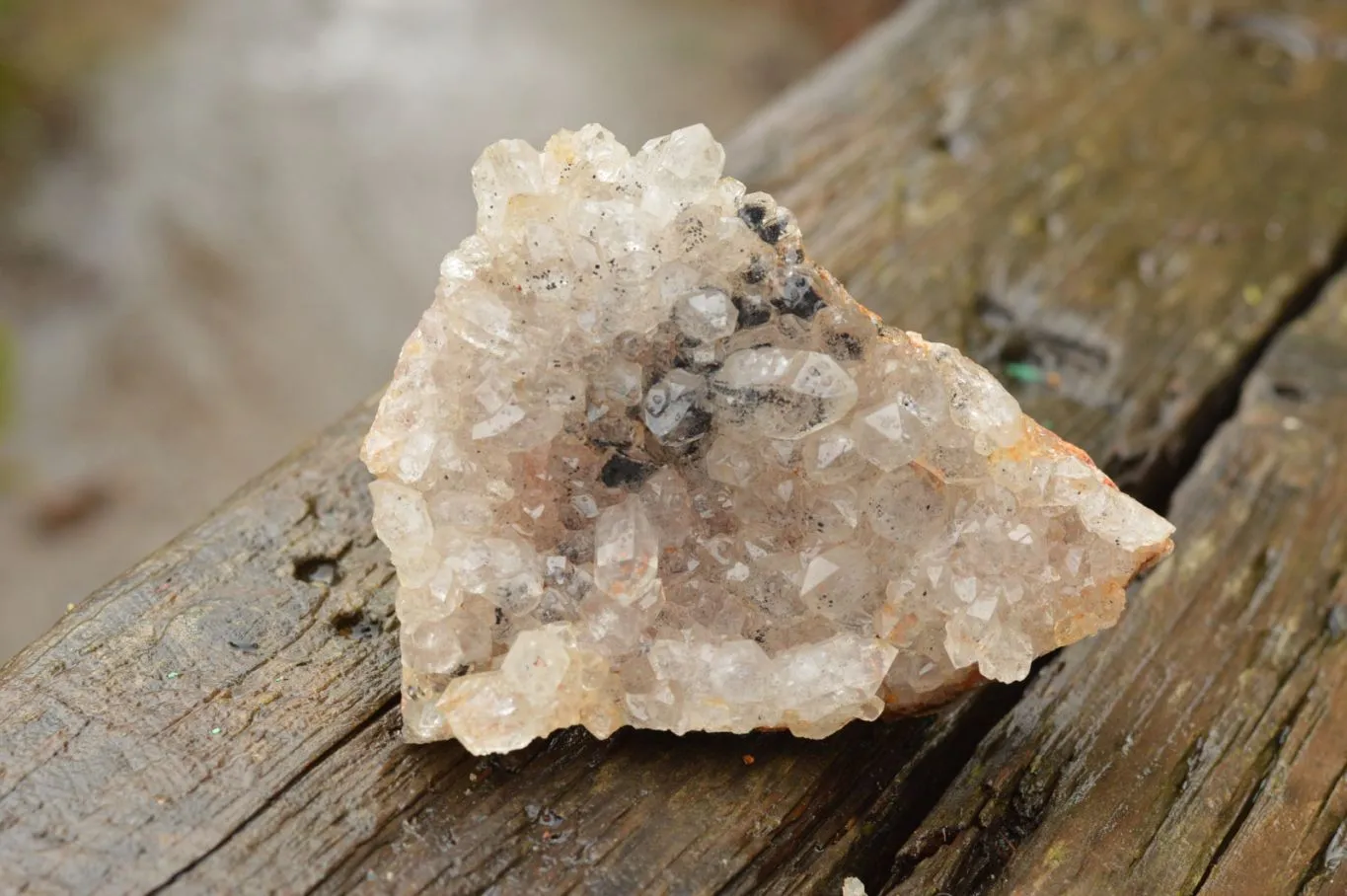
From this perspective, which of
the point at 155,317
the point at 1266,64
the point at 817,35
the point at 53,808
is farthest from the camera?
the point at 817,35

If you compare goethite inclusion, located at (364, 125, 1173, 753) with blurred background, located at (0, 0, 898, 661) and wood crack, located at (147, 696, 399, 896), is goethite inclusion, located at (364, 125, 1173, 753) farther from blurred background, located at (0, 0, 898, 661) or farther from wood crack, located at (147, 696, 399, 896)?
blurred background, located at (0, 0, 898, 661)

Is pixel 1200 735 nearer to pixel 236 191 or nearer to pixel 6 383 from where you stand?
pixel 6 383

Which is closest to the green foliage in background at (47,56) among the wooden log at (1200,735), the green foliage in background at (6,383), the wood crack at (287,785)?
the green foliage in background at (6,383)

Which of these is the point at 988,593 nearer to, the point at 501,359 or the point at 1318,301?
the point at 501,359

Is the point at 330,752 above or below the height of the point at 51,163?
below

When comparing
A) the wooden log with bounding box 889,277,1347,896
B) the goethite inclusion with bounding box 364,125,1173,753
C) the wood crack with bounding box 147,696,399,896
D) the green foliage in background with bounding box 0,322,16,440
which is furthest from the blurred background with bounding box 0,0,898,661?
the wooden log with bounding box 889,277,1347,896

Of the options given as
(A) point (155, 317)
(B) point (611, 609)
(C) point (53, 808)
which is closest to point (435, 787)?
(B) point (611, 609)
